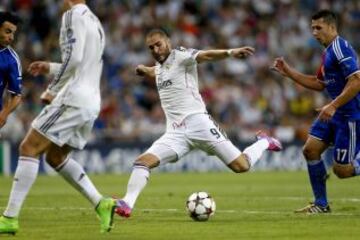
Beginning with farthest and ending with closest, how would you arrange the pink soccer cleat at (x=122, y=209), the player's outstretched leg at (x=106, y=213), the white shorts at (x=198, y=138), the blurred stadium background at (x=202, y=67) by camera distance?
the blurred stadium background at (x=202, y=67)
the white shorts at (x=198, y=138)
the pink soccer cleat at (x=122, y=209)
the player's outstretched leg at (x=106, y=213)

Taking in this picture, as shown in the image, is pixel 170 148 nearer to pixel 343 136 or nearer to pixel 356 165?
pixel 343 136

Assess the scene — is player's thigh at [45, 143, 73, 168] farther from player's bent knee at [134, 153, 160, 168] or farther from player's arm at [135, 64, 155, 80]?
player's arm at [135, 64, 155, 80]

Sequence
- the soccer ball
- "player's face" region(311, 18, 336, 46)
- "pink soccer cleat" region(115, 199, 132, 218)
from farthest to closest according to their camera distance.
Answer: "player's face" region(311, 18, 336, 46) → the soccer ball → "pink soccer cleat" region(115, 199, 132, 218)

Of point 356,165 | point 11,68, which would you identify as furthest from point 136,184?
point 356,165

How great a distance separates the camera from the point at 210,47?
3044 centimetres

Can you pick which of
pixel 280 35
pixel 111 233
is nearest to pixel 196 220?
pixel 111 233

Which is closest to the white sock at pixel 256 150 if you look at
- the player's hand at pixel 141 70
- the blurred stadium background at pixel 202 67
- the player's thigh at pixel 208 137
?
the player's thigh at pixel 208 137

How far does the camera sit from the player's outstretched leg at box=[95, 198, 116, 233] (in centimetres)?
1077

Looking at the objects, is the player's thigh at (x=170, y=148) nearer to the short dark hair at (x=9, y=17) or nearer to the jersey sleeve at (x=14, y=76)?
the jersey sleeve at (x=14, y=76)

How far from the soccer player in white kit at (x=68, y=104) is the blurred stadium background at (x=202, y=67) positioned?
660 inches

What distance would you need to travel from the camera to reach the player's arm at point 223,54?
38.8 ft

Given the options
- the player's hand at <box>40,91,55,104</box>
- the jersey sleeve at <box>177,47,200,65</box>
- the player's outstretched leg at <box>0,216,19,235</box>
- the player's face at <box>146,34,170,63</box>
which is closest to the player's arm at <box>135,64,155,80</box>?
the player's face at <box>146,34,170,63</box>

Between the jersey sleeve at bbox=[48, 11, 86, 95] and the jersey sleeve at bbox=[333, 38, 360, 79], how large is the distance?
151 inches

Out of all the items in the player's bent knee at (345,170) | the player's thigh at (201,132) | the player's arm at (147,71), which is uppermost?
the player's arm at (147,71)
